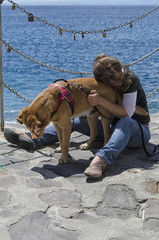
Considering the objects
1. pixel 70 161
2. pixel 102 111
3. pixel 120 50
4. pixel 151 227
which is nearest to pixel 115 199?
pixel 151 227

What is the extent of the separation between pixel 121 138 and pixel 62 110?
684 millimetres

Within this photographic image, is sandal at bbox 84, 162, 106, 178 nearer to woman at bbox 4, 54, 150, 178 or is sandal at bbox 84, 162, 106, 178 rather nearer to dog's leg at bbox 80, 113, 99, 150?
woman at bbox 4, 54, 150, 178

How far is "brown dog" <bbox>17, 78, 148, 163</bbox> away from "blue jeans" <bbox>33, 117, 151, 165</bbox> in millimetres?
256

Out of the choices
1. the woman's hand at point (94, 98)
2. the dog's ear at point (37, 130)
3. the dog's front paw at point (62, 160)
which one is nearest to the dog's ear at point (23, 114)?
the dog's ear at point (37, 130)

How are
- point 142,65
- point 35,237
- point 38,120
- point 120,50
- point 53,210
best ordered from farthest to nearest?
1. point 120,50
2. point 142,65
3. point 38,120
4. point 53,210
5. point 35,237

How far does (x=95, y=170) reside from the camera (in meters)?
3.26

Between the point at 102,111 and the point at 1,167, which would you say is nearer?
the point at 1,167

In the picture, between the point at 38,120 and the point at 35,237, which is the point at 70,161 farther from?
the point at 35,237

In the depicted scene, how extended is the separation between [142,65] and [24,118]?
16543mm

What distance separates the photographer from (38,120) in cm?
333

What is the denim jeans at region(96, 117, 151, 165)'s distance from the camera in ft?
11.2

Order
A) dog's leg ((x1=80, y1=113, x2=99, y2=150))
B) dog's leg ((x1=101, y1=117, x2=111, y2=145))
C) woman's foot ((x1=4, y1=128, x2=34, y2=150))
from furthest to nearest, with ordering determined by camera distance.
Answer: dog's leg ((x1=80, y1=113, x2=99, y2=150)), woman's foot ((x1=4, y1=128, x2=34, y2=150)), dog's leg ((x1=101, y1=117, x2=111, y2=145))

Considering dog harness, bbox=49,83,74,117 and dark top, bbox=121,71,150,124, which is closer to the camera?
dog harness, bbox=49,83,74,117

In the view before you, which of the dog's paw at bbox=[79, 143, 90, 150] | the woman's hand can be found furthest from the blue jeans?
the woman's hand
